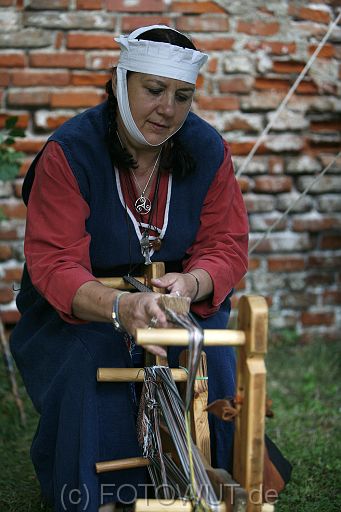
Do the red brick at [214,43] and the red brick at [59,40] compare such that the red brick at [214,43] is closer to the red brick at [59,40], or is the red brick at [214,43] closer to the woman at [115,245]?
the red brick at [59,40]

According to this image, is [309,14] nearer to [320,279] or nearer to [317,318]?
[320,279]

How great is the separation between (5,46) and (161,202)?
1.45 meters

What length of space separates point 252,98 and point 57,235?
1821 millimetres

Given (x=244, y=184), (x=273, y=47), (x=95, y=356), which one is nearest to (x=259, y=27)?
(x=273, y=47)

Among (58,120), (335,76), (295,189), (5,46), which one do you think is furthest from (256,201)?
(5,46)

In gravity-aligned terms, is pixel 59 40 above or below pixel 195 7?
below

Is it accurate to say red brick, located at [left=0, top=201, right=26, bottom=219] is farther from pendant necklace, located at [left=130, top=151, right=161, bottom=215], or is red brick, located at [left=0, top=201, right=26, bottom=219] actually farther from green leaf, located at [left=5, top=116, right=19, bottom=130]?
pendant necklace, located at [left=130, top=151, right=161, bottom=215]

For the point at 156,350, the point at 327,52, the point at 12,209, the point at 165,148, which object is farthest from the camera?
the point at 327,52

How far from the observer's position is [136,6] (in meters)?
3.47

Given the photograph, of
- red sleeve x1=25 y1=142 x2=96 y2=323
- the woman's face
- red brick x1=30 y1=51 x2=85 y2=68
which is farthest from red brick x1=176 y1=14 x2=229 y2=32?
red sleeve x1=25 y1=142 x2=96 y2=323

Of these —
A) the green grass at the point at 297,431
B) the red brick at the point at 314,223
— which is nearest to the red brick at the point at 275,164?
the red brick at the point at 314,223

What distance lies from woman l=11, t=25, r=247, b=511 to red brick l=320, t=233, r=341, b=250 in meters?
1.51

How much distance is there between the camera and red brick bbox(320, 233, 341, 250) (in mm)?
3905

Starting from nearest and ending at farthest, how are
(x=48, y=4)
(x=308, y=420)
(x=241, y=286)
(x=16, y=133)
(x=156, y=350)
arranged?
(x=156, y=350)
(x=16, y=133)
(x=308, y=420)
(x=48, y=4)
(x=241, y=286)
